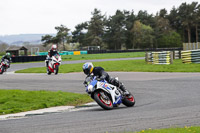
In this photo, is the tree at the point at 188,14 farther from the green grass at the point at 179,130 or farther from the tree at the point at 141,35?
the green grass at the point at 179,130

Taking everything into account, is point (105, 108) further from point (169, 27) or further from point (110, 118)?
point (169, 27)

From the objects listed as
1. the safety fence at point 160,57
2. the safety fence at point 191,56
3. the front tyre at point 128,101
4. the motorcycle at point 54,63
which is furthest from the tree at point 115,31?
the front tyre at point 128,101

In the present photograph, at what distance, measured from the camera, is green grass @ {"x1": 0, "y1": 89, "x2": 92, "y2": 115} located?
37.6ft

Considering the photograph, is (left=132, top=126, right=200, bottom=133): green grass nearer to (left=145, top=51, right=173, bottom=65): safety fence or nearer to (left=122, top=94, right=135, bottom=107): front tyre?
(left=122, top=94, right=135, bottom=107): front tyre

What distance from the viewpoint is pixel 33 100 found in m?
12.6

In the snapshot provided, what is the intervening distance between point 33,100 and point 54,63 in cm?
1320

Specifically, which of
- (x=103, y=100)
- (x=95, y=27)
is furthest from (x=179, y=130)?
(x=95, y=27)

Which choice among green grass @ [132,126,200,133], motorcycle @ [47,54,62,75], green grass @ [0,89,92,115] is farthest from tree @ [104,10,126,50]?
green grass @ [132,126,200,133]

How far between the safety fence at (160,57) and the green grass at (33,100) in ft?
54.3

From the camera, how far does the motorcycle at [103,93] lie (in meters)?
9.92

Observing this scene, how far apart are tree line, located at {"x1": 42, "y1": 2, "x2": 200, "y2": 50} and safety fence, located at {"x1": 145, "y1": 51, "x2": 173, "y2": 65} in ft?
208

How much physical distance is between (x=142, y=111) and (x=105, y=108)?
1287 mm

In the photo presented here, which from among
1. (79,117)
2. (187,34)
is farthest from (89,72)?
(187,34)

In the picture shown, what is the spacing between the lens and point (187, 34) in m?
106
